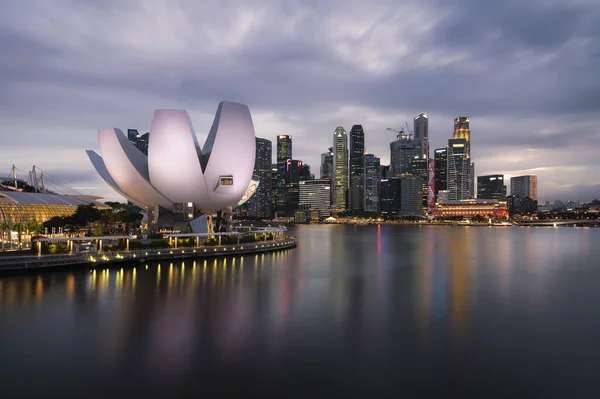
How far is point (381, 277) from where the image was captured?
2130cm

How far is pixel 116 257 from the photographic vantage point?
21938 millimetres

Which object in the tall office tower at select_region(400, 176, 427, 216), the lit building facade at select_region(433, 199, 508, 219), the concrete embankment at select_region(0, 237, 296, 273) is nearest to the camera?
the concrete embankment at select_region(0, 237, 296, 273)

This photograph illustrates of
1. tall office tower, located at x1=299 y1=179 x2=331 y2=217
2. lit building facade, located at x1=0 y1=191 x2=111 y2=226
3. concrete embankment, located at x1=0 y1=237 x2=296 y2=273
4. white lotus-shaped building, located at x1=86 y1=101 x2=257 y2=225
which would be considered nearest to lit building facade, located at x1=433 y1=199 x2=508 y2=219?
tall office tower, located at x1=299 y1=179 x2=331 y2=217

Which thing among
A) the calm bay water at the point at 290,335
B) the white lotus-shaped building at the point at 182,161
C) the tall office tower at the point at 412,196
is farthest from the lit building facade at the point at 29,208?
the tall office tower at the point at 412,196

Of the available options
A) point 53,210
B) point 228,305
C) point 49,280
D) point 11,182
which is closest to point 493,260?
Answer: point 228,305

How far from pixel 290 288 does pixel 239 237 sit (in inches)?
531

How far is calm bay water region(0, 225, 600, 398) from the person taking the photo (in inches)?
322

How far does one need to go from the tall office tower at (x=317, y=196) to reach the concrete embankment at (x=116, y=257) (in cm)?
13965

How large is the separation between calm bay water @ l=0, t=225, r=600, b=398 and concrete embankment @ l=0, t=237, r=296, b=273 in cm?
112

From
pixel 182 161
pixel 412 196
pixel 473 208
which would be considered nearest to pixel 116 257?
pixel 182 161

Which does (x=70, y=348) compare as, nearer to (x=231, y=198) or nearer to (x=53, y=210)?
(x=231, y=198)

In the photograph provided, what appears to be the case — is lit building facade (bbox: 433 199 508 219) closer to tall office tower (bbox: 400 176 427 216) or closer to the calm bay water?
tall office tower (bbox: 400 176 427 216)

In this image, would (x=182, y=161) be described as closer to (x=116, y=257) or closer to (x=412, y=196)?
(x=116, y=257)

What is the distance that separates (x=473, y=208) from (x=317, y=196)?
60548mm
